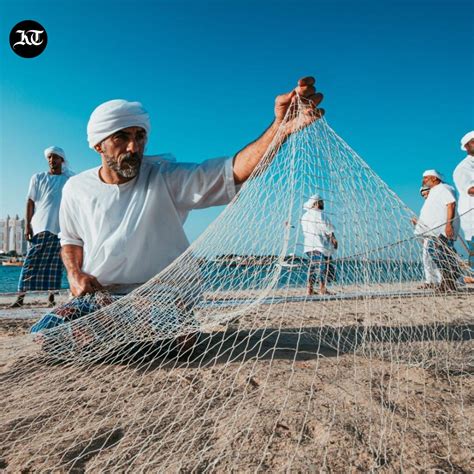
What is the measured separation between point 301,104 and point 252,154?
413 mm

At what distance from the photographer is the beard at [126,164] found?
2.48 metres

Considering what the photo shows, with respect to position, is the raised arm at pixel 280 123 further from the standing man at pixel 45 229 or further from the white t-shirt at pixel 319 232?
the standing man at pixel 45 229

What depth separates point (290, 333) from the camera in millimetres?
2971

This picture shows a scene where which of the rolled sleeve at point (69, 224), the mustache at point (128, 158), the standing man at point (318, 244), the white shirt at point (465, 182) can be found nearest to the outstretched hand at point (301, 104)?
the standing man at point (318, 244)

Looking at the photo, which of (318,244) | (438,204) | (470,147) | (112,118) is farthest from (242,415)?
(470,147)

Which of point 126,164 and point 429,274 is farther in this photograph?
point 429,274

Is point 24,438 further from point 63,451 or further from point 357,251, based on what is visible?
point 357,251

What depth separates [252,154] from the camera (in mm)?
2148

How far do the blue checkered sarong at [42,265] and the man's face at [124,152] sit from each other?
2.67m

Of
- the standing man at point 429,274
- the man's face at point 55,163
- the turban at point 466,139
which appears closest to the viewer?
the standing man at point 429,274

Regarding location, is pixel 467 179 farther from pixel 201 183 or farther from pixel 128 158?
pixel 128 158

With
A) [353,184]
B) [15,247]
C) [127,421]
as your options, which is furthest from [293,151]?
[15,247]

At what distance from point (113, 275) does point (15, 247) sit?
129 feet

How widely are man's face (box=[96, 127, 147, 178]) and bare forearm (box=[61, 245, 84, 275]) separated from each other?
609 millimetres
